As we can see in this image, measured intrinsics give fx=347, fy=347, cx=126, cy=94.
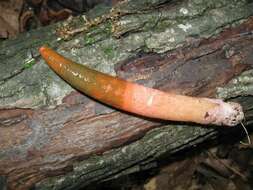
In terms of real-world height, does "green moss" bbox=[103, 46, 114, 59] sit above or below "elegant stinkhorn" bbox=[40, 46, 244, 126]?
above

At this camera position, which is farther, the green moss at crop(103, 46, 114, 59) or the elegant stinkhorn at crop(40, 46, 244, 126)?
the green moss at crop(103, 46, 114, 59)

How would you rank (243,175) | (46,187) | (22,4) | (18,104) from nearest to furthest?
1. (18,104)
2. (46,187)
3. (243,175)
4. (22,4)

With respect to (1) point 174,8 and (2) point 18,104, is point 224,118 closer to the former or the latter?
(1) point 174,8

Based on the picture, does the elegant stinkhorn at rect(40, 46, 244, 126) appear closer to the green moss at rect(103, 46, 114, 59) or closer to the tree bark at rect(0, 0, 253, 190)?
the tree bark at rect(0, 0, 253, 190)

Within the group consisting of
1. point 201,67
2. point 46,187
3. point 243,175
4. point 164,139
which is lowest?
point 243,175

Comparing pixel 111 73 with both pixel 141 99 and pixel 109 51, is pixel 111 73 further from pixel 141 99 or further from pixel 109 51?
pixel 141 99

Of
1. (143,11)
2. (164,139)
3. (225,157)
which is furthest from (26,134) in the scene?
(225,157)

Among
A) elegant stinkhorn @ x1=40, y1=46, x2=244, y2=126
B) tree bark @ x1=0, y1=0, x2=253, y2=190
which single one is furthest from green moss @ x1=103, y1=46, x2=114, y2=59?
elegant stinkhorn @ x1=40, y1=46, x2=244, y2=126
